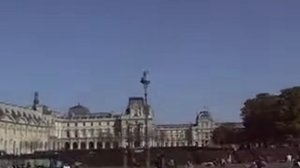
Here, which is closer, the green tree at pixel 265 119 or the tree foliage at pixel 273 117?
the tree foliage at pixel 273 117

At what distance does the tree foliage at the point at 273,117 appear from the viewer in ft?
413

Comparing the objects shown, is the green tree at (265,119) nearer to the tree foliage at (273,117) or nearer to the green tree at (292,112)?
the tree foliage at (273,117)

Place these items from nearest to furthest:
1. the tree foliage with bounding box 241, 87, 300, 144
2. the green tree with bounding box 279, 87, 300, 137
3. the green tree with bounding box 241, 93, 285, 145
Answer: the green tree with bounding box 279, 87, 300, 137
the tree foliage with bounding box 241, 87, 300, 144
the green tree with bounding box 241, 93, 285, 145

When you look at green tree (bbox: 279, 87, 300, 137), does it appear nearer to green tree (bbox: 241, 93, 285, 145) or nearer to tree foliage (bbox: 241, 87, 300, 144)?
tree foliage (bbox: 241, 87, 300, 144)

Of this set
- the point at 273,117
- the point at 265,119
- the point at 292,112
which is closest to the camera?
the point at 292,112

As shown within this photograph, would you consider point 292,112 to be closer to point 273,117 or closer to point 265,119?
point 273,117

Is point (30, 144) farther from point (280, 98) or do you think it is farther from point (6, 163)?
point (6, 163)

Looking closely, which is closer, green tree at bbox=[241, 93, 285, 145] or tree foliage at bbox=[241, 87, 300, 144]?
tree foliage at bbox=[241, 87, 300, 144]

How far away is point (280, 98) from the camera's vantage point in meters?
136

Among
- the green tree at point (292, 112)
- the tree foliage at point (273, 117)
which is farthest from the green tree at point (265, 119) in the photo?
the green tree at point (292, 112)

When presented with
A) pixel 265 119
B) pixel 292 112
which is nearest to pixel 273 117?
pixel 265 119

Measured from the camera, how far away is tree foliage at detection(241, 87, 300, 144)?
125938mm

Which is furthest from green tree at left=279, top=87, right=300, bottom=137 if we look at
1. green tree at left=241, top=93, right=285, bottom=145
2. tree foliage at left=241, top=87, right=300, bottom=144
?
green tree at left=241, top=93, right=285, bottom=145

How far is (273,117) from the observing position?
431 ft
